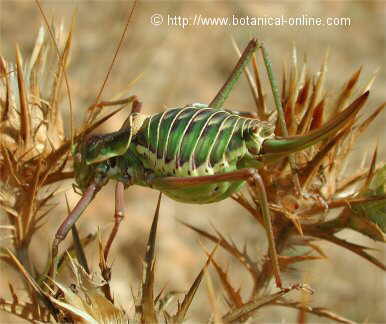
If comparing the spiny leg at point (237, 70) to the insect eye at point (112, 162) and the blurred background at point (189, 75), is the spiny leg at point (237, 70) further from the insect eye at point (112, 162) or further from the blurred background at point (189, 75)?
the blurred background at point (189, 75)

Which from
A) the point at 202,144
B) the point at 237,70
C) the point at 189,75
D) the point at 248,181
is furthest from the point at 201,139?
the point at 189,75

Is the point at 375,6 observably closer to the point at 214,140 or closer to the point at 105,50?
the point at 105,50

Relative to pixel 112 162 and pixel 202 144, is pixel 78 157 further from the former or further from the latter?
pixel 202 144

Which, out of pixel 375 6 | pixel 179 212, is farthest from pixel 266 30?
pixel 179 212

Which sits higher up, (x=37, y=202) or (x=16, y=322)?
(x=37, y=202)

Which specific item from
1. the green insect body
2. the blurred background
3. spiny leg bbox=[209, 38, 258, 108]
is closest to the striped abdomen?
the green insect body

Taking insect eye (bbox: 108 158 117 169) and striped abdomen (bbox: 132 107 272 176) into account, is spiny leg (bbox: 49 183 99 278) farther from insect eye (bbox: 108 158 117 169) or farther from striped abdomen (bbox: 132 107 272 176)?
striped abdomen (bbox: 132 107 272 176)

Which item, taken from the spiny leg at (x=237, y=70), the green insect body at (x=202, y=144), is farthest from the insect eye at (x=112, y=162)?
the spiny leg at (x=237, y=70)
